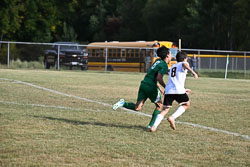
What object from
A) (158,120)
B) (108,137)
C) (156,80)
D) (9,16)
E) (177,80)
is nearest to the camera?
(108,137)

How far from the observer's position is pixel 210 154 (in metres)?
6.38

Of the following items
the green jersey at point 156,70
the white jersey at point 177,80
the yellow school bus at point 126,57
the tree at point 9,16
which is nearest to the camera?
the white jersey at point 177,80

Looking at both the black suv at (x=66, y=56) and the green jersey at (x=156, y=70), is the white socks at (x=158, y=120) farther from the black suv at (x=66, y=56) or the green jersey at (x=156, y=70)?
the black suv at (x=66, y=56)

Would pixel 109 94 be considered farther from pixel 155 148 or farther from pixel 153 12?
pixel 153 12

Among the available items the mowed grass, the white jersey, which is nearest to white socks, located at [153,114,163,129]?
the mowed grass

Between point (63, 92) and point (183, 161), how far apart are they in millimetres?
9240

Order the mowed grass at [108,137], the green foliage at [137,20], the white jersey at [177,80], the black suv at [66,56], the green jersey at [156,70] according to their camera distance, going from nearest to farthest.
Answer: the mowed grass at [108,137]
the white jersey at [177,80]
the green jersey at [156,70]
the black suv at [66,56]
the green foliage at [137,20]

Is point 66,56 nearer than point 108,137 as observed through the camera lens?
No

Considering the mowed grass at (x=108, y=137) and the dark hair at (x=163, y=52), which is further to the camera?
the dark hair at (x=163, y=52)

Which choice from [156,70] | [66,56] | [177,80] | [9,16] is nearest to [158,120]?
[177,80]

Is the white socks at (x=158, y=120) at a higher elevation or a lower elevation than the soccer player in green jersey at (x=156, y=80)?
lower

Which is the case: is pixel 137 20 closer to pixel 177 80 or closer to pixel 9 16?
pixel 9 16

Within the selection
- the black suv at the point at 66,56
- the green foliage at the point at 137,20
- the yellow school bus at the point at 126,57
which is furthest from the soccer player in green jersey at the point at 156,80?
the green foliage at the point at 137,20

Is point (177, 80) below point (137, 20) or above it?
below
